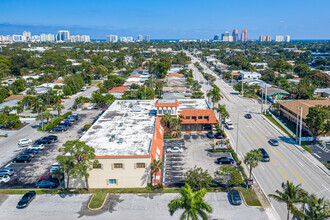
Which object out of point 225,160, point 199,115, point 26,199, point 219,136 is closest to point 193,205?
point 225,160

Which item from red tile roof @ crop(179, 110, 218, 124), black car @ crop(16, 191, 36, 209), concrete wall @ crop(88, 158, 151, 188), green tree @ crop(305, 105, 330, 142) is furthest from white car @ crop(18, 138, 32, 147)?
green tree @ crop(305, 105, 330, 142)

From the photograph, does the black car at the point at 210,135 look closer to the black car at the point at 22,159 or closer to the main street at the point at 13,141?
the black car at the point at 22,159

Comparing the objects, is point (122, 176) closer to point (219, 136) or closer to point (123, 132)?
point (123, 132)

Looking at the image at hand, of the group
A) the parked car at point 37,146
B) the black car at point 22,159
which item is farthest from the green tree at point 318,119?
the black car at point 22,159

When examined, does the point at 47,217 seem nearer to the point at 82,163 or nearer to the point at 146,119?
the point at 82,163

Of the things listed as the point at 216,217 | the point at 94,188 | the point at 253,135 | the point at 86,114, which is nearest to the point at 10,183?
the point at 94,188
